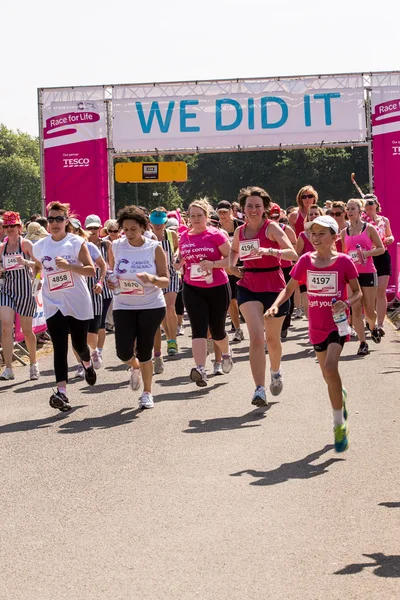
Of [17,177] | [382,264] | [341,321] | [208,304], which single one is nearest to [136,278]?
[208,304]

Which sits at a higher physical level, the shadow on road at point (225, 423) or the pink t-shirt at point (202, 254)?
the pink t-shirt at point (202, 254)

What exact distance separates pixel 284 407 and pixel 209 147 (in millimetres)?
14444

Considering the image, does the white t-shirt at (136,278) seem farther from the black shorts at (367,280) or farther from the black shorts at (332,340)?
the black shorts at (367,280)

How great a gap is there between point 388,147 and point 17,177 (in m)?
115

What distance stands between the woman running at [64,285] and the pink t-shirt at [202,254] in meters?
1.25

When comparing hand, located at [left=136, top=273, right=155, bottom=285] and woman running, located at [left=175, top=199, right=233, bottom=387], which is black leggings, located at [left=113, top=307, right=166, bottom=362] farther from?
woman running, located at [left=175, top=199, right=233, bottom=387]

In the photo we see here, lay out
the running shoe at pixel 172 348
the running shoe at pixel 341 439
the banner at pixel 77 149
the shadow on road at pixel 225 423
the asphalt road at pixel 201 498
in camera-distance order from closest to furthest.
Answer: the asphalt road at pixel 201 498 → the running shoe at pixel 341 439 → the shadow on road at pixel 225 423 → the running shoe at pixel 172 348 → the banner at pixel 77 149

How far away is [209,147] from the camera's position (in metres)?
23.7

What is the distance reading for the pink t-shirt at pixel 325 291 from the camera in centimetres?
812

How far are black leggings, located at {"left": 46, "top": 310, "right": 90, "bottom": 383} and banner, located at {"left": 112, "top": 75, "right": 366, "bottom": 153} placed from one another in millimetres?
13587

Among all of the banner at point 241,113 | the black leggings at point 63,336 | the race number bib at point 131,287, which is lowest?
the black leggings at point 63,336

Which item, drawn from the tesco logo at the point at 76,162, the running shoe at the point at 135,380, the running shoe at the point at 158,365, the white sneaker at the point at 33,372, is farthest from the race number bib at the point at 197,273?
the tesco logo at the point at 76,162

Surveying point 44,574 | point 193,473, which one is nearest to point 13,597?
point 44,574

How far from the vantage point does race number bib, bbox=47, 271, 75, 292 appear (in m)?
10.5
